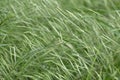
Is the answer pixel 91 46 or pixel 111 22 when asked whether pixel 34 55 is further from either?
pixel 111 22

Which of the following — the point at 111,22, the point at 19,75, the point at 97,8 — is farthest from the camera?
the point at 97,8

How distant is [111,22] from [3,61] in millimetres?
1036

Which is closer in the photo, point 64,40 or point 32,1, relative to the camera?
point 64,40

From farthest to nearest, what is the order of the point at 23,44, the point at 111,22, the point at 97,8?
1. the point at 97,8
2. the point at 111,22
3. the point at 23,44

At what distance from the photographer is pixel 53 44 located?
2.84 m

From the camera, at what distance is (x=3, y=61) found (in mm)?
2748

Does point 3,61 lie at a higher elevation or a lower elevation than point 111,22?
higher

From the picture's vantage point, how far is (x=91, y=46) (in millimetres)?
2920

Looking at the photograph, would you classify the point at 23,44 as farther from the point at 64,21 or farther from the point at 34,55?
the point at 64,21

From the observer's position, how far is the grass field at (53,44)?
2768mm

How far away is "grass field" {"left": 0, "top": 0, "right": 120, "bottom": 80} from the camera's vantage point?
2768 millimetres

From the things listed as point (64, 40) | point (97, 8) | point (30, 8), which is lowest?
point (97, 8)

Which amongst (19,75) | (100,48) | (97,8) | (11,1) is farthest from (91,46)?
(97,8)

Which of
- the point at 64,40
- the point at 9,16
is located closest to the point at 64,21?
the point at 64,40
